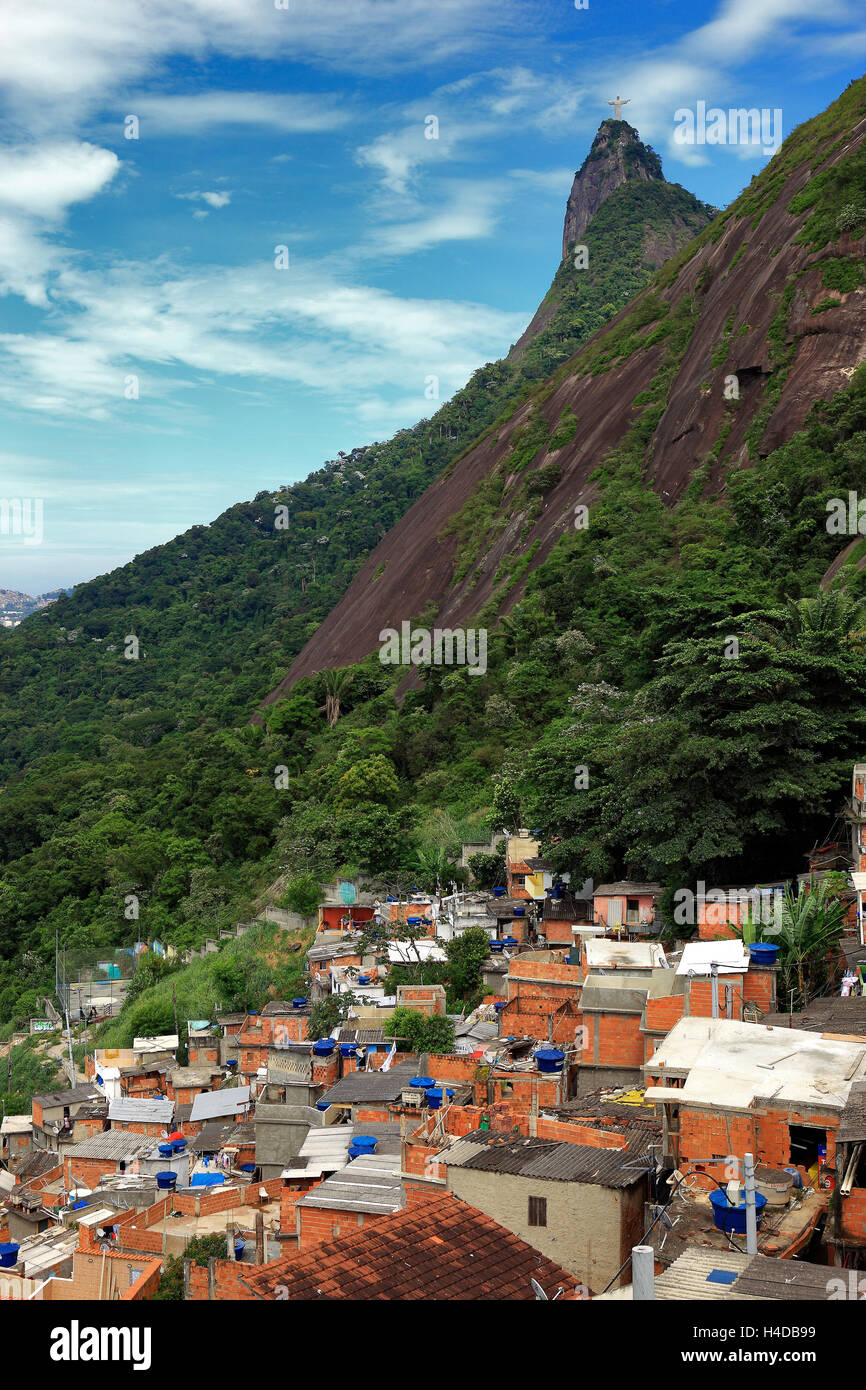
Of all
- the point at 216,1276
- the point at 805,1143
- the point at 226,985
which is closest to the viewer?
the point at 805,1143

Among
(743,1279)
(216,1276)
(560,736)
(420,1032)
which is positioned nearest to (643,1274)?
(743,1279)

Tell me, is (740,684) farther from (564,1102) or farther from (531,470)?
(531,470)

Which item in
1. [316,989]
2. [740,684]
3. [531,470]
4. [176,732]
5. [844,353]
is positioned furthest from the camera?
[176,732]

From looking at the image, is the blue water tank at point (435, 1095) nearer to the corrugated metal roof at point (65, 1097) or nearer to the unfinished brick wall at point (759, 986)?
the unfinished brick wall at point (759, 986)

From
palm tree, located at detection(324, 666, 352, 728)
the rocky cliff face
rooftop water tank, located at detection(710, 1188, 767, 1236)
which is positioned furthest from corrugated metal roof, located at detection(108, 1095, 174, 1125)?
the rocky cliff face

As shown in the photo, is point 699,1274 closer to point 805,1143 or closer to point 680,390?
point 805,1143

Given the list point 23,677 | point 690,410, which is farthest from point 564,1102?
point 23,677

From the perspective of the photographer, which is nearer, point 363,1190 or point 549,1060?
point 363,1190
